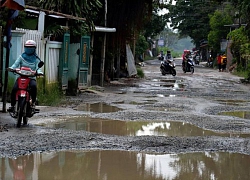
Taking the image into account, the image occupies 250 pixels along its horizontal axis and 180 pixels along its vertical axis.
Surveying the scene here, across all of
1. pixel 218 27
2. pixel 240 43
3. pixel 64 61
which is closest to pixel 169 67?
pixel 240 43

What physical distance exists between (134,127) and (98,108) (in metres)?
3.09

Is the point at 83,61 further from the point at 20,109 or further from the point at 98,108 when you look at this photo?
the point at 20,109

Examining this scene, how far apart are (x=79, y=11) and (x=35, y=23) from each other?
1409mm

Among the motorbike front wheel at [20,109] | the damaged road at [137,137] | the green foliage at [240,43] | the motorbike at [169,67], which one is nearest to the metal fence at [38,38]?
the damaged road at [137,137]

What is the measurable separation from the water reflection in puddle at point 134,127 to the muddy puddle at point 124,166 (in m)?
1.71

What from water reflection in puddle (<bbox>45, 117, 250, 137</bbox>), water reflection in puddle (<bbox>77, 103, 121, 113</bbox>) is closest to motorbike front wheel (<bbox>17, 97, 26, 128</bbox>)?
water reflection in puddle (<bbox>45, 117, 250, 137</bbox>)

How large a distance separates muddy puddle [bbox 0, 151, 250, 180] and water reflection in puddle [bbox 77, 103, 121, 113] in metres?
4.89

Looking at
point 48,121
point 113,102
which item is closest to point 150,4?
point 113,102

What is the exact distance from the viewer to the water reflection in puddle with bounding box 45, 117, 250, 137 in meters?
8.35

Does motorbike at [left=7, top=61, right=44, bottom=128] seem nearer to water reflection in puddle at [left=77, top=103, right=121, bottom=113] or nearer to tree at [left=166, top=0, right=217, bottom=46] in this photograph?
water reflection in puddle at [left=77, top=103, right=121, bottom=113]

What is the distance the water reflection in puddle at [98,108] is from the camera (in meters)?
A: 11.5

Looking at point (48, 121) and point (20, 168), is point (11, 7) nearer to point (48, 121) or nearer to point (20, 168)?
point (48, 121)

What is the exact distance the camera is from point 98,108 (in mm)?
11883

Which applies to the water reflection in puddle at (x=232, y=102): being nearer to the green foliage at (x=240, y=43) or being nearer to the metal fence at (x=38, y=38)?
the metal fence at (x=38, y=38)
